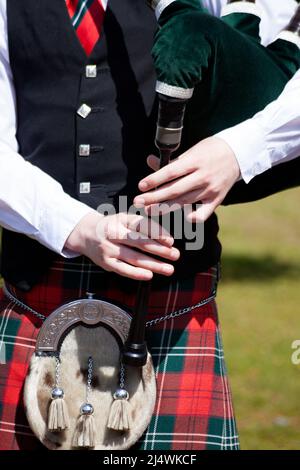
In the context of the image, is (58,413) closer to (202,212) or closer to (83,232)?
(83,232)

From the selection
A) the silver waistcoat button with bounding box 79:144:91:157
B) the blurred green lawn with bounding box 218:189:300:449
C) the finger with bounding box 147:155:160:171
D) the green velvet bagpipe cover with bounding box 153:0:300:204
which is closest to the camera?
the green velvet bagpipe cover with bounding box 153:0:300:204

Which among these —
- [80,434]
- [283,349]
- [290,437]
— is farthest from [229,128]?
[283,349]

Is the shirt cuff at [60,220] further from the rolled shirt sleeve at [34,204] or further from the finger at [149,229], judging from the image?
the finger at [149,229]

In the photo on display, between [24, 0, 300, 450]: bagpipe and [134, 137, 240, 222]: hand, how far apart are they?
2.2 inches

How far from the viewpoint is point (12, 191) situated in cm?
206

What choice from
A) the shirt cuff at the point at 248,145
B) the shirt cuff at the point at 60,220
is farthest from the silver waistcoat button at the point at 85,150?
the shirt cuff at the point at 248,145

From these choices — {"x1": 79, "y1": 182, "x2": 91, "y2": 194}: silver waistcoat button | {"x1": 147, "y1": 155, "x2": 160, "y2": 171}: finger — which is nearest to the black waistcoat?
{"x1": 79, "y1": 182, "x2": 91, "y2": 194}: silver waistcoat button

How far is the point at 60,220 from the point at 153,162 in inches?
9.5

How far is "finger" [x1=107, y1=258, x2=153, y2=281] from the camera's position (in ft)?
6.42

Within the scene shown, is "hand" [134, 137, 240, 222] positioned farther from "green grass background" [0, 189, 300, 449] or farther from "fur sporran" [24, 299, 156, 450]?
"green grass background" [0, 189, 300, 449]

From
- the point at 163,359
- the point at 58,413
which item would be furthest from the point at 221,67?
the point at 58,413

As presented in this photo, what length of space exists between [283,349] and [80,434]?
12.0 feet

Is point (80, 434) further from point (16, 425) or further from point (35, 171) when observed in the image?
point (35, 171)

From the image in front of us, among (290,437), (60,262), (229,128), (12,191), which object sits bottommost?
(290,437)
